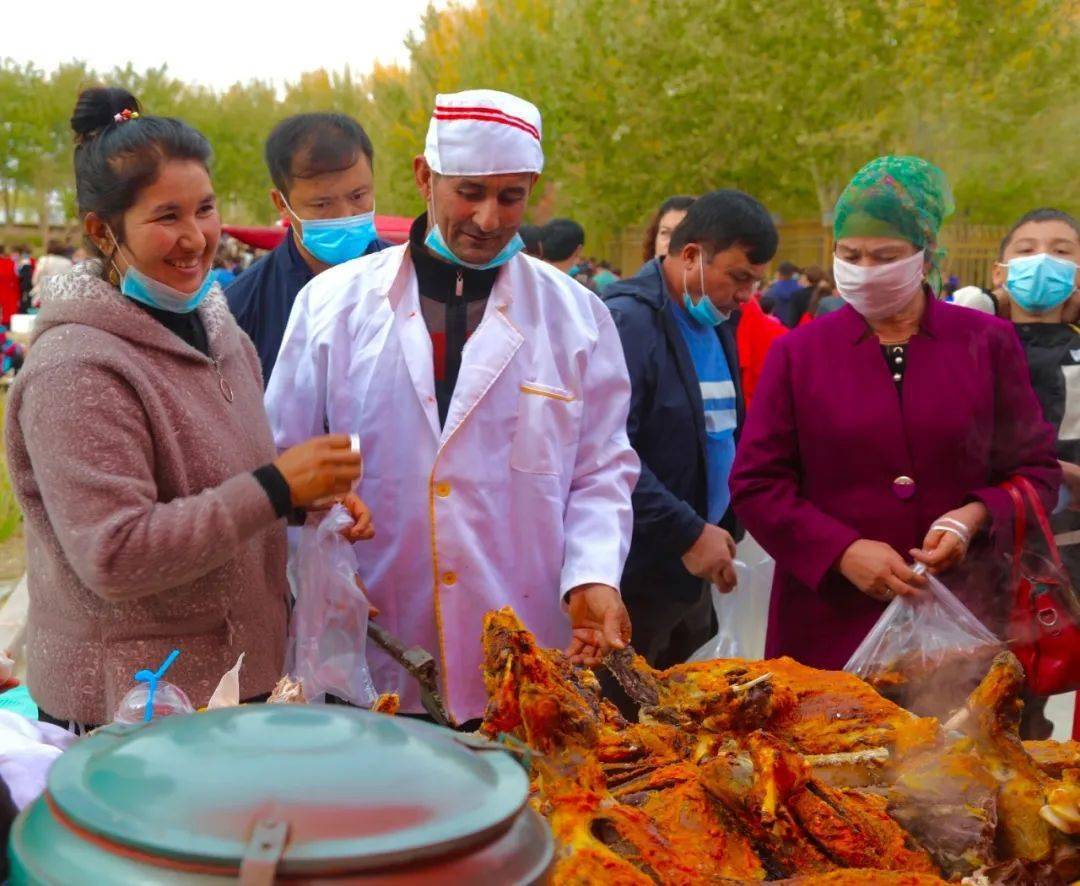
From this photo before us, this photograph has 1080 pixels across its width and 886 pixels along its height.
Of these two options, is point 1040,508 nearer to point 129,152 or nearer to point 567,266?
point 129,152

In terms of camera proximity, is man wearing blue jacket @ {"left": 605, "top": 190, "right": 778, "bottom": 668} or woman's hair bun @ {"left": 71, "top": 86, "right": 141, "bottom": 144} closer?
woman's hair bun @ {"left": 71, "top": 86, "right": 141, "bottom": 144}

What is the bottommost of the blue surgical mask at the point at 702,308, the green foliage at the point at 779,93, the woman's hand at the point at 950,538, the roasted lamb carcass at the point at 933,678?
the roasted lamb carcass at the point at 933,678

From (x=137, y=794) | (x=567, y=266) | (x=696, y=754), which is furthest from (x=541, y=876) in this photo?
(x=567, y=266)

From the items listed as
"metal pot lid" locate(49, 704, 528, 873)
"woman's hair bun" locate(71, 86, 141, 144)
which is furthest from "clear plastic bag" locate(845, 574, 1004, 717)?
"woman's hair bun" locate(71, 86, 141, 144)

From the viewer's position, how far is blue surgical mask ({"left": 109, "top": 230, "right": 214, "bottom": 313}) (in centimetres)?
264

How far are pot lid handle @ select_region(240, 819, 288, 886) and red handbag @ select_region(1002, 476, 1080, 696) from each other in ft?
8.46

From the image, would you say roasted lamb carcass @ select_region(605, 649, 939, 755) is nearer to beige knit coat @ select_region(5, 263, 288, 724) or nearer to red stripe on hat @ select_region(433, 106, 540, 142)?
beige knit coat @ select_region(5, 263, 288, 724)

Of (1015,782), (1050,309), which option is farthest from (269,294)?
(1015,782)

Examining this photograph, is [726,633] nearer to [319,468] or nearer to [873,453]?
→ [873,453]

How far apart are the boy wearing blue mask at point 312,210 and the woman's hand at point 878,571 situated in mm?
2014

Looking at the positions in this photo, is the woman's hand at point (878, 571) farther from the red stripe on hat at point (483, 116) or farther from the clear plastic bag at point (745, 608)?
the red stripe on hat at point (483, 116)

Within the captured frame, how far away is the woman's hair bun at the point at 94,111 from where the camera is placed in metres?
2.72

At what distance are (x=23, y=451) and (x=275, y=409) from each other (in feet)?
2.56

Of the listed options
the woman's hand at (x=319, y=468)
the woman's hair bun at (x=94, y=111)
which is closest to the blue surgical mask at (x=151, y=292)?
the woman's hair bun at (x=94, y=111)
